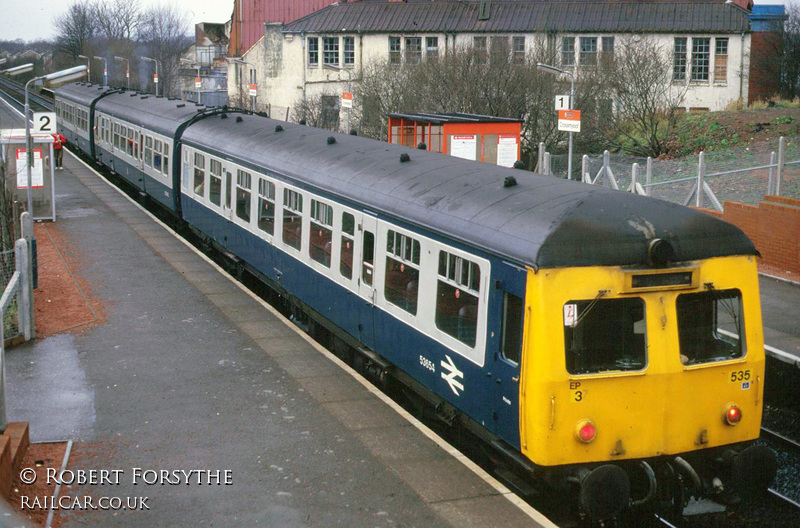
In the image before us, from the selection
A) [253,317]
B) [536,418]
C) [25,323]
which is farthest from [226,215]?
[536,418]

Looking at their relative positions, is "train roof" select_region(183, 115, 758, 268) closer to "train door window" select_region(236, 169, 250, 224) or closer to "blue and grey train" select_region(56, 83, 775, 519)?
"blue and grey train" select_region(56, 83, 775, 519)

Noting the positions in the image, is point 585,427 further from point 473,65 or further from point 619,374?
point 473,65

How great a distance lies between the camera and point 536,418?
24.8 ft

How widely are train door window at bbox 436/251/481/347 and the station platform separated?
1.16 metres

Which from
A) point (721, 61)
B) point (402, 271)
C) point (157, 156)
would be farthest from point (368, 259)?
point (721, 61)

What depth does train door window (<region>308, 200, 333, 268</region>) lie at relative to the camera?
495 inches

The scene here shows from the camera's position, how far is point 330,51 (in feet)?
194

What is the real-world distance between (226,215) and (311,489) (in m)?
10.5

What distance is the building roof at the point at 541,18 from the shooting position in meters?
52.0

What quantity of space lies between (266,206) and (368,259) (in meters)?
4.71

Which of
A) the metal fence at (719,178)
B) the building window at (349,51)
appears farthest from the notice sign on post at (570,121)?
the building window at (349,51)

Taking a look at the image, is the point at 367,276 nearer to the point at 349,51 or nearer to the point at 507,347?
the point at 507,347

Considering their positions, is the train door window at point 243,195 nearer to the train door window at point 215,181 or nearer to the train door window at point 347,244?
the train door window at point 215,181

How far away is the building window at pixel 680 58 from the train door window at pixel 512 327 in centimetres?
4758
